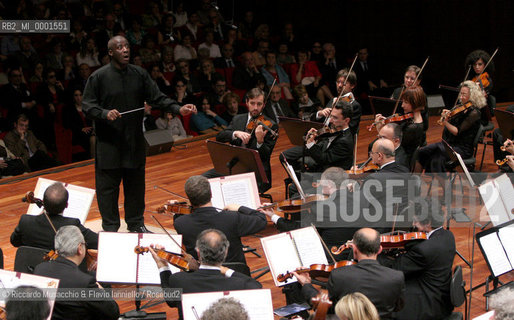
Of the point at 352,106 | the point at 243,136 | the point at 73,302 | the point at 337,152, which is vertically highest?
the point at 352,106

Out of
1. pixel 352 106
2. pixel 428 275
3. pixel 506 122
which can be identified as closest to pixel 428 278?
pixel 428 275

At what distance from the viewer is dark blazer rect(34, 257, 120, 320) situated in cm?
338

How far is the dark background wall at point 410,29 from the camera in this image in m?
11.0

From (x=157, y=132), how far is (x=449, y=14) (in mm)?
5870

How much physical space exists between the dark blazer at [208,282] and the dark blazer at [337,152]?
2358 millimetres

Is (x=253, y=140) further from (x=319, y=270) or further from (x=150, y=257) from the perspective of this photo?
(x=319, y=270)

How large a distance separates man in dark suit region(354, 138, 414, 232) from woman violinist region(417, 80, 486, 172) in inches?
58.3

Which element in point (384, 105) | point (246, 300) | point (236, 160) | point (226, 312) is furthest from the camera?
point (384, 105)

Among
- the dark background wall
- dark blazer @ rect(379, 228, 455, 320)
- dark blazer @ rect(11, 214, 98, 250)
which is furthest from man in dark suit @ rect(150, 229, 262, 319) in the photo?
the dark background wall

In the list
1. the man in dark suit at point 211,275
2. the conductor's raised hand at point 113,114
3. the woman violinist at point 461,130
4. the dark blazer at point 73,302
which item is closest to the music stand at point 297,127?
the woman violinist at point 461,130

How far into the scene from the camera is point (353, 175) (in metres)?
5.06

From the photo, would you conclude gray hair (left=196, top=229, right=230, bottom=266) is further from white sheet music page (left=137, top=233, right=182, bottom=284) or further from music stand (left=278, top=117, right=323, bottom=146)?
music stand (left=278, top=117, right=323, bottom=146)

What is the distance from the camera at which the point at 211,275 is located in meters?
3.39

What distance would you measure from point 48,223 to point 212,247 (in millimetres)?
1421
